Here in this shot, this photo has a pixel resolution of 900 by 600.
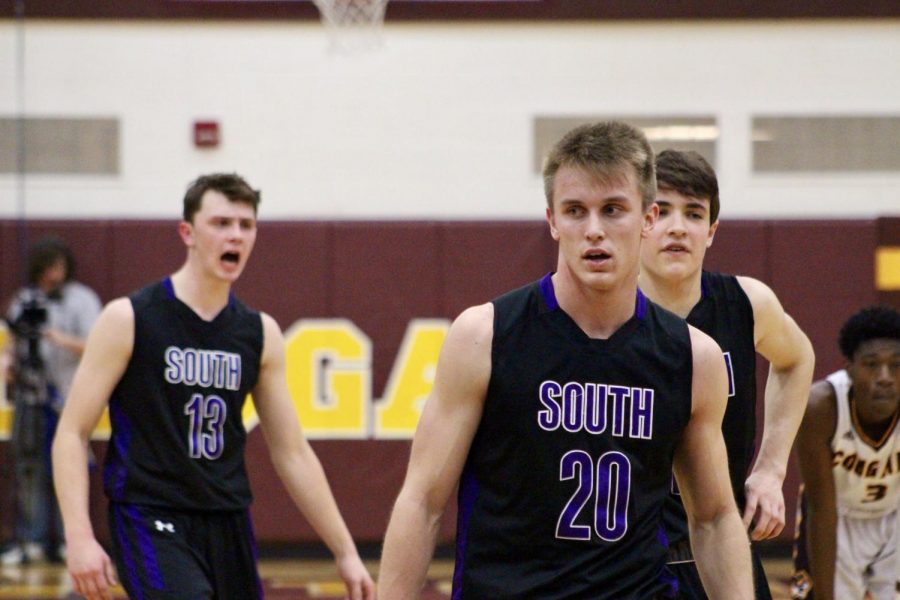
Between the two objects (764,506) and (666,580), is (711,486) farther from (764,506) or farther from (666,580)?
(764,506)

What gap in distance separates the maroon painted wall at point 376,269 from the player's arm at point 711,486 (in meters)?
6.67

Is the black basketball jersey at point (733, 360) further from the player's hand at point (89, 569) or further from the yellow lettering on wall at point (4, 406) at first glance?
the yellow lettering on wall at point (4, 406)

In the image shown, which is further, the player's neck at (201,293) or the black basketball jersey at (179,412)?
the player's neck at (201,293)

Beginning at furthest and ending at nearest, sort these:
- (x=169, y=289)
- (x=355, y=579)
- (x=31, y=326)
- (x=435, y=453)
→ (x=31, y=326), (x=169, y=289), (x=355, y=579), (x=435, y=453)

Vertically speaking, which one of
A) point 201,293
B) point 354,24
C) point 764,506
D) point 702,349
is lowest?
point 764,506

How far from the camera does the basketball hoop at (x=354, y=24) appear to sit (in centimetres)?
985

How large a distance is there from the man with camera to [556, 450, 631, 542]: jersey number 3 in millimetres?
6963

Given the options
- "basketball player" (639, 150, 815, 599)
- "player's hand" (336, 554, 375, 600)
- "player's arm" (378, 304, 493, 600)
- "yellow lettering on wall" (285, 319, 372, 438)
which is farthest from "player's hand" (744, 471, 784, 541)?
"yellow lettering on wall" (285, 319, 372, 438)

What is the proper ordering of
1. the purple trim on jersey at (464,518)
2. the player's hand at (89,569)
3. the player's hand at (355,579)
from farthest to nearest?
the player's hand at (355,579), the player's hand at (89,569), the purple trim on jersey at (464,518)

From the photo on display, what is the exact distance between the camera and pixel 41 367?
9258 mm

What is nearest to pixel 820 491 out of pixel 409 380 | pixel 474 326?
pixel 474 326

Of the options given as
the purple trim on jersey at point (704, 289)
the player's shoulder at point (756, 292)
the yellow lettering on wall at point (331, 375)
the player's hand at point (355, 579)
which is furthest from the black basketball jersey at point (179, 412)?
the yellow lettering on wall at point (331, 375)

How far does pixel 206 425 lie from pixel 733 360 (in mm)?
1789

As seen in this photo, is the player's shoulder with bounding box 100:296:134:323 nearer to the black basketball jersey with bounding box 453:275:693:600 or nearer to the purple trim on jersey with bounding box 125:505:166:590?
the purple trim on jersey with bounding box 125:505:166:590
